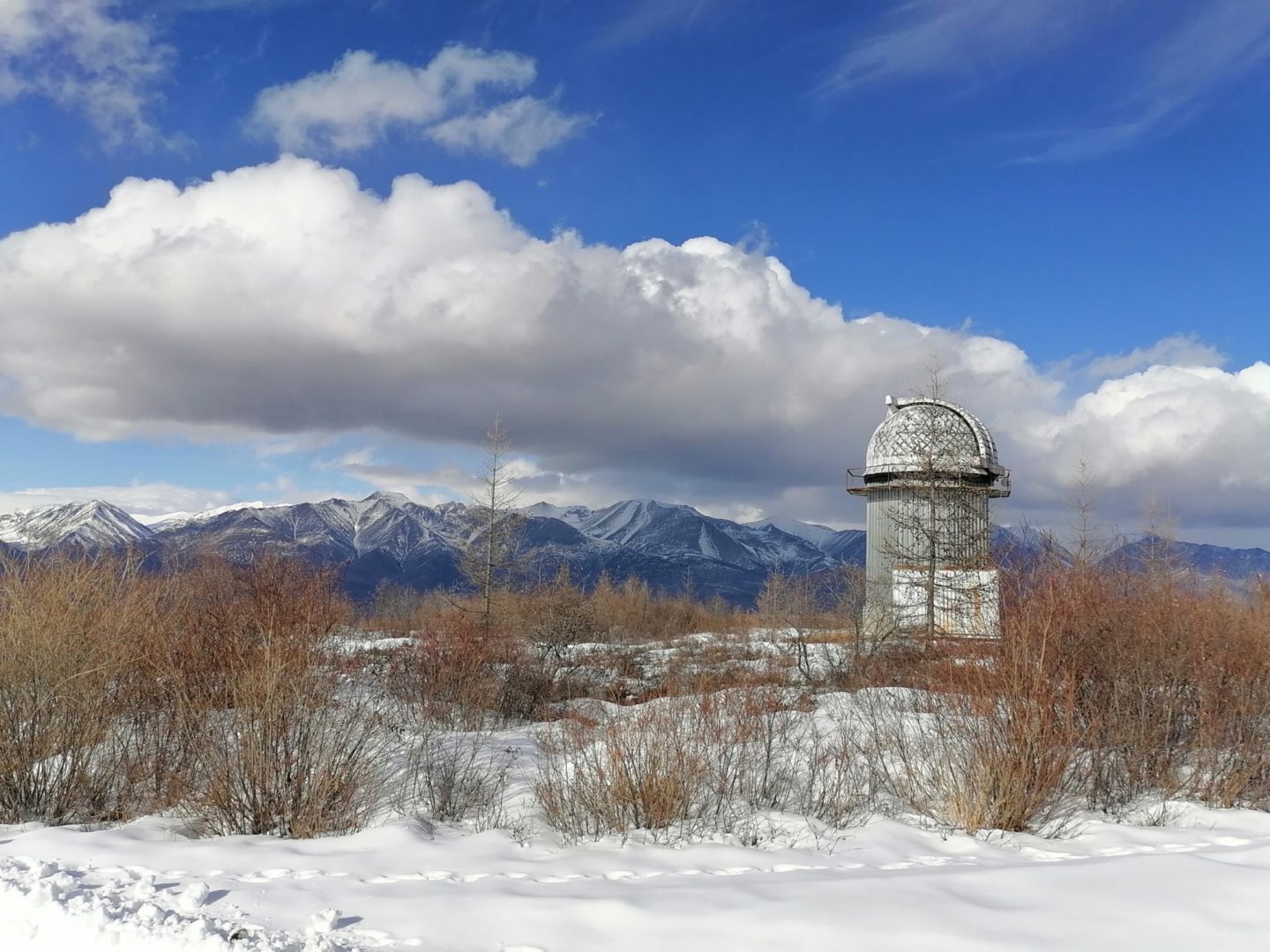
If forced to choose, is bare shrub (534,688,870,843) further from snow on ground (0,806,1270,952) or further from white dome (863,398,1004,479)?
white dome (863,398,1004,479)

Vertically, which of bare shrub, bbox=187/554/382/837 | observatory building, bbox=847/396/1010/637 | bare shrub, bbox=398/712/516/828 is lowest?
bare shrub, bbox=398/712/516/828

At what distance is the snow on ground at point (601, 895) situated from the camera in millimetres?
5461

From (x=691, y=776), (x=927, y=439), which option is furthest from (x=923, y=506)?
A: (x=691, y=776)

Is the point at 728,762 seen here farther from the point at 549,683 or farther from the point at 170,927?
the point at 549,683

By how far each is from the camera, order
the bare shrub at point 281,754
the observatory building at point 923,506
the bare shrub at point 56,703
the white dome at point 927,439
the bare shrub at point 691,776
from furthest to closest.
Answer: the white dome at point 927,439 → the observatory building at point 923,506 → the bare shrub at point 56,703 → the bare shrub at point 691,776 → the bare shrub at point 281,754

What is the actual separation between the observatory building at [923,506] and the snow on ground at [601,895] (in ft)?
57.8

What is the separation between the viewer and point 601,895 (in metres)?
6.18

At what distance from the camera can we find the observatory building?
27109mm

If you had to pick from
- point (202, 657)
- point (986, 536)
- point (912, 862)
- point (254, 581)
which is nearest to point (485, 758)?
point (202, 657)

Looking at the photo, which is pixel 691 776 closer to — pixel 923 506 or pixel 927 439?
pixel 923 506

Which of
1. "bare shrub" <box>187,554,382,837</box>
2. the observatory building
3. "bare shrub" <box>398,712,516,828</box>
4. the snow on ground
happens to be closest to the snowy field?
the snow on ground

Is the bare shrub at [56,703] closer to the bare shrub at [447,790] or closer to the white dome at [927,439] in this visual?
the bare shrub at [447,790]

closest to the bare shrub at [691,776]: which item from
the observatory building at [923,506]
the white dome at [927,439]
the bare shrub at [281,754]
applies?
the bare shrub at [281,754]

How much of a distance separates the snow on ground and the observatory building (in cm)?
1761
